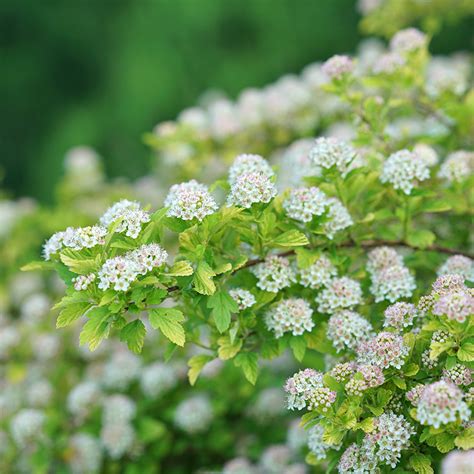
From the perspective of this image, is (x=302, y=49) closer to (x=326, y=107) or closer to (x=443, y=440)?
(x=326, y=107)

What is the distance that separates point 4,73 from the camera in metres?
6.30

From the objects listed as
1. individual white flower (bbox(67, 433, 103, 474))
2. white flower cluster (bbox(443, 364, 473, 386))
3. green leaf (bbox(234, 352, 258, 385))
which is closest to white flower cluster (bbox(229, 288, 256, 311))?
green leaf (bbox(234, 352, 258, 385))

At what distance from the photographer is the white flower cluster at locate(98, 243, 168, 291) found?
5.48 ft

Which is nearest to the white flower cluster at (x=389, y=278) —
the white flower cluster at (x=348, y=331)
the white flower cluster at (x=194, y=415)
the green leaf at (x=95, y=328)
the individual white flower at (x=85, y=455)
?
the white flower cluster at (x=348, y=331)

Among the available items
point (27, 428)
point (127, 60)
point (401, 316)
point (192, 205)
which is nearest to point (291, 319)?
point (401, 316)

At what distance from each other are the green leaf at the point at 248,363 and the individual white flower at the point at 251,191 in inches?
15.2

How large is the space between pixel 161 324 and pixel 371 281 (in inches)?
27.8

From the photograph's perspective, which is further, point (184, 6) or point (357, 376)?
point (184, 6)

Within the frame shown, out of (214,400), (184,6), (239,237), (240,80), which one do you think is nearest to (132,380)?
(214,400)

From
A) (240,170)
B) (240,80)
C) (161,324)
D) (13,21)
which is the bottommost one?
(240,80)

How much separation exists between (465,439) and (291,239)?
63cm

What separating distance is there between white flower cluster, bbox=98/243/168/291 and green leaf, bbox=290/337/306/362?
A: 16.9 inches

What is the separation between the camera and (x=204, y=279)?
1.74 metres

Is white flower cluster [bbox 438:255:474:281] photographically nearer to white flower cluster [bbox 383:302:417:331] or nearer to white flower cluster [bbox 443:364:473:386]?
white flower cluster [bbox 383:302:417:331]
